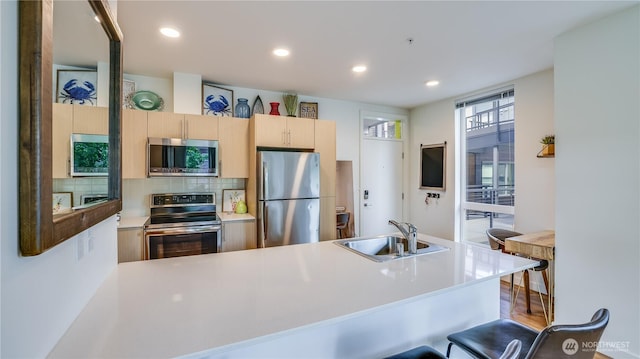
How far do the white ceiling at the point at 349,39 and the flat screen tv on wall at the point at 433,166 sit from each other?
111cm

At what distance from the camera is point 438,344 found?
5.45 feet

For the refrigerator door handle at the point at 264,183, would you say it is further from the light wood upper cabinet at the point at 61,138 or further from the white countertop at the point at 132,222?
the light wood upper cabinet at the point at 61,138

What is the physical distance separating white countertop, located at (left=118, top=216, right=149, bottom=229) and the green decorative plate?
4.05 ft

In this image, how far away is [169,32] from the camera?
2.38 metres

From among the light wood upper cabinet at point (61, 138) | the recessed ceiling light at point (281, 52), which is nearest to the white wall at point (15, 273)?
the light wood upper cabinet at point (61, 138)

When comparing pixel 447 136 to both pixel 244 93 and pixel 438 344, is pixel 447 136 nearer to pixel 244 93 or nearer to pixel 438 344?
pixel 244 93

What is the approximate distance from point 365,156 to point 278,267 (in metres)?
3.40

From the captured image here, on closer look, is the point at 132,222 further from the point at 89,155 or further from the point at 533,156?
the point at 533,156

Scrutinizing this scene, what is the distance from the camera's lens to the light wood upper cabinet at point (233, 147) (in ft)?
11.3

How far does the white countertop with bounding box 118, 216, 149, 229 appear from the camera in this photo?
2842 mm

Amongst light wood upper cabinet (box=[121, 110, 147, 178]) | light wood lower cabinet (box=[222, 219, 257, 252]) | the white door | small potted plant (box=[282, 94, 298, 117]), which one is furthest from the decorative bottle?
the white door

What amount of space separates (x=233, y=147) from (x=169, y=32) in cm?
140

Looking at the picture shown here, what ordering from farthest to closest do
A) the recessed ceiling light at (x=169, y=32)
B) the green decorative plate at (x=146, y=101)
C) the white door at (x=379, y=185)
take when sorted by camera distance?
1. the white door at (x=379, y=185)
2. the green decorative plate at (x=146, y=101)
3. the recessed ceiling light at (x=169, y=32)

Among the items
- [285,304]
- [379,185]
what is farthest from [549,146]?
[285,304]
